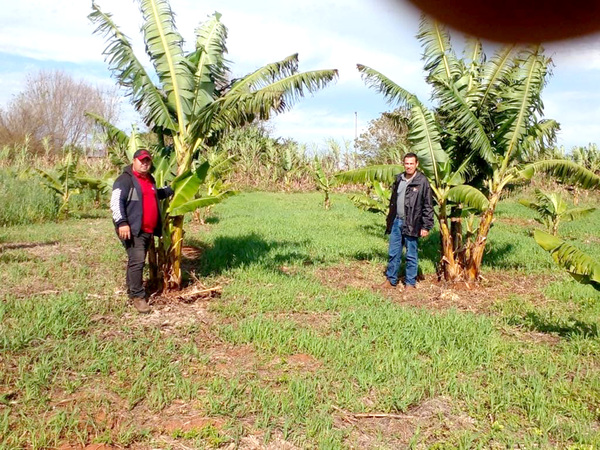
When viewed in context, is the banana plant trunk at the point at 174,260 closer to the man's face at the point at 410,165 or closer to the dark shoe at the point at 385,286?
the dark shoe at the point at 385,286

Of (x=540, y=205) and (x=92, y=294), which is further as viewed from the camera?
(x=540, y=205)

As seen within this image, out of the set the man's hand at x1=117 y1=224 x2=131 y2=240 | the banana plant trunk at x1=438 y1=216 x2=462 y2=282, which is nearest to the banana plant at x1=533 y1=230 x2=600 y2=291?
the banana plant trunk at x1=438 y1=216 x2=462 y2=282

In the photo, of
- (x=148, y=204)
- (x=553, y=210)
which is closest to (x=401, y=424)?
(x=148, y=204)

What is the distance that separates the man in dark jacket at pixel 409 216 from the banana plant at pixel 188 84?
72.1 inches

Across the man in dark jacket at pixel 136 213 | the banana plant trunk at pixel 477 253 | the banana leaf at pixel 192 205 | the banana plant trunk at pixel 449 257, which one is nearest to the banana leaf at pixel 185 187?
the banana leaf at pixel 192 205

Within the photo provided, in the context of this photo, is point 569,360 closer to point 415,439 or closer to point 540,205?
point 415,439

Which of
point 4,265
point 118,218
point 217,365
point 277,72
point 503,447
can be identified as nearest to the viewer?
point 503,447

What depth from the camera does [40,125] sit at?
29.9 meters

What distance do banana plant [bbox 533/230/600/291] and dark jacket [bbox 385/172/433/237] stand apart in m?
2.97

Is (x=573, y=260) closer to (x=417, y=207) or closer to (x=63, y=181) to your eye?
(x=417, y=207)

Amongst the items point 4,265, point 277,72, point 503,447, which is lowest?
point 503,447

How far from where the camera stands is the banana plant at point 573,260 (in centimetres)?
416

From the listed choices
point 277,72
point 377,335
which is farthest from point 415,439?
point 277,72

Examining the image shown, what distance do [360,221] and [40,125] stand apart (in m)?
23.6
